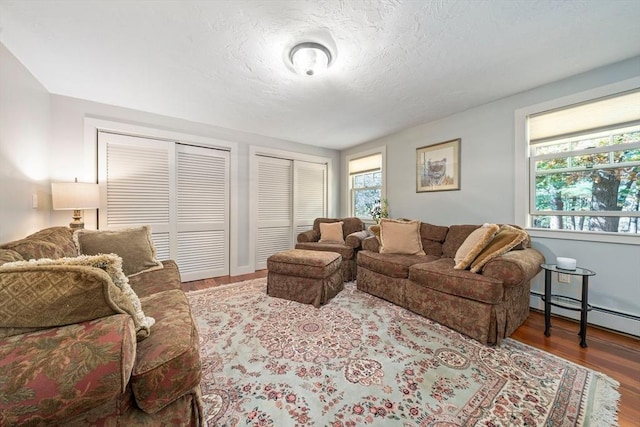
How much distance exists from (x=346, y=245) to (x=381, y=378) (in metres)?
2.10

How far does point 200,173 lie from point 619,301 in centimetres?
477

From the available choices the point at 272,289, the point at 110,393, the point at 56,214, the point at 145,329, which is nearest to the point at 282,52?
the point at 145,329

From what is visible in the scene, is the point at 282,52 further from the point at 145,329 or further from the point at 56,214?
the point at 56,214

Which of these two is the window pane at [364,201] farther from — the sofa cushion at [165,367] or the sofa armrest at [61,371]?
the sofa armrest at [61,371]

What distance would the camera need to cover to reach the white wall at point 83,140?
102 inches

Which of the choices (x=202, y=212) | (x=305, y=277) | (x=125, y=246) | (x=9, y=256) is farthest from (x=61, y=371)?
(x=202, y=212)

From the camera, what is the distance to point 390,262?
2.58 meters

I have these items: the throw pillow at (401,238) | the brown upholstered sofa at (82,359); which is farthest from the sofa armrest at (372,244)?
the brown upholstered sofa at (82,359)

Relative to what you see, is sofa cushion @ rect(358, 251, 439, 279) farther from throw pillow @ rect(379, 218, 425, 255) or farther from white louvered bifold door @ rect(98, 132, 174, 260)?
white louvered bifold door @ rect(98, 132, 174, 260)

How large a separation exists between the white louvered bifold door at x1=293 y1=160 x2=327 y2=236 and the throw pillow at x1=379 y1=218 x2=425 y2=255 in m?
1.85

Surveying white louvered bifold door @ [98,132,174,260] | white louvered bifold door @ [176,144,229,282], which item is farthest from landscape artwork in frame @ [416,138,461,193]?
white louvered bifold door @ [98,132,174,260]

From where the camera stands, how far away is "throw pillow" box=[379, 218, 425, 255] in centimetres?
290

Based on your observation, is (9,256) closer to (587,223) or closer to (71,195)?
(71,195)

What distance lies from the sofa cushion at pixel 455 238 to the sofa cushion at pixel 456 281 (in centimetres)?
33
